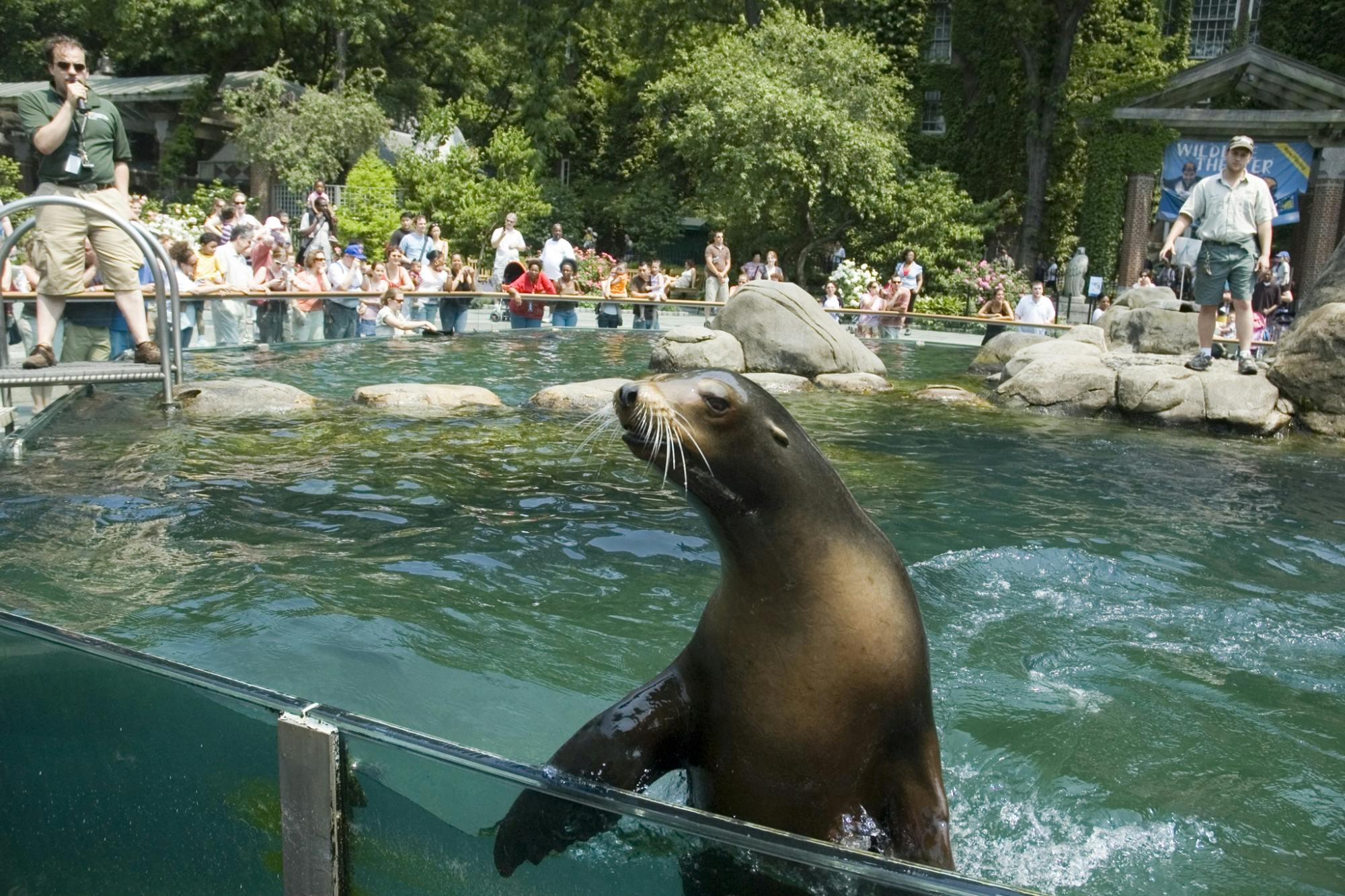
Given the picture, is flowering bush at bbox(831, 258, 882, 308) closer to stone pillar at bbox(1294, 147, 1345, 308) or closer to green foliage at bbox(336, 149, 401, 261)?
green foliage at bbox(336, 149, 401, 261)

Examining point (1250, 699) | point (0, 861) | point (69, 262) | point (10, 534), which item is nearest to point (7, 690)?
point (0, 861)

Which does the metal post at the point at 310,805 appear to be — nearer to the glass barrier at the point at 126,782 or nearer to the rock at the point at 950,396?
the glass barrier at the point at 126,782

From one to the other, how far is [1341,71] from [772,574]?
3243 cm

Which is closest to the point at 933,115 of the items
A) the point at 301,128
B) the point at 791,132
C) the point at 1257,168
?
the point at 791,132

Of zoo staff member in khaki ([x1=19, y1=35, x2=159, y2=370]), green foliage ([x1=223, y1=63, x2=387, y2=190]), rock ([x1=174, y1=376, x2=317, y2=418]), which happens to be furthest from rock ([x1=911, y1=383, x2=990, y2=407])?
green foliage ([x1=223, y1=63, x2=387, y2=190])

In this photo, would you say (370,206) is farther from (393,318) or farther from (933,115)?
(933,115)

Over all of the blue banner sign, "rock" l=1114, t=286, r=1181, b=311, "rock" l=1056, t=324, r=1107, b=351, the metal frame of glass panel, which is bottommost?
the metal frame of glass panel

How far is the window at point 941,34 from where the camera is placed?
3494cm

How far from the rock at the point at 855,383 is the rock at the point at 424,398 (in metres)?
4.26

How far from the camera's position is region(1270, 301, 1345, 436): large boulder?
36.9ft

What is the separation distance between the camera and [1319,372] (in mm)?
11289

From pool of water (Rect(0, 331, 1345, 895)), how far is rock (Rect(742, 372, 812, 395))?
3.84 meters

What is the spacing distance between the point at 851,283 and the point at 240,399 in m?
16.1

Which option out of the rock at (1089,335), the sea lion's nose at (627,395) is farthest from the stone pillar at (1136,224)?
the sea lion's nose at (627,395)
